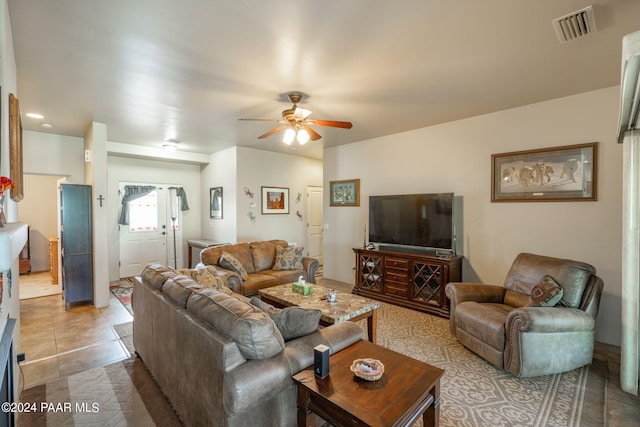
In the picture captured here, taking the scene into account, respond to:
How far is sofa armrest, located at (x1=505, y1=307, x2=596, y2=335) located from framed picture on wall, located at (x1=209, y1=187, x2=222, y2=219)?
545 centimetres

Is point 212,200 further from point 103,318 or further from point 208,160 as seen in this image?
point 103,318

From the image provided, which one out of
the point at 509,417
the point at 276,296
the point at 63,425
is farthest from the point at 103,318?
the point at 509,417

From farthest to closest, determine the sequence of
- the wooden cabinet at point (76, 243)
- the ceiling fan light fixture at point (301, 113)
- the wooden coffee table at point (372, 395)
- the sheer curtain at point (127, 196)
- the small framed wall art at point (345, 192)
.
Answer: the sheer curtain at point (127, 196)
the small framed wall art at point (345, 192)
the wooden cabinet at point (76, 243)
the ceiling fan light fixture at point (301, 113)
the wooden coffee table at point (372, 395)

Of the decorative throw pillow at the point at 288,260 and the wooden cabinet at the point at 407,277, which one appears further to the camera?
the decorative throw pillow at the point at 288,260

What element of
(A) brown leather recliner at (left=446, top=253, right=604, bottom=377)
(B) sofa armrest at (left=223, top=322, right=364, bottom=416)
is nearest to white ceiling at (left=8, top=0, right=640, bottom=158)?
(A) brown leather recliner at (left=446, top=253, right=604, bottom=377)

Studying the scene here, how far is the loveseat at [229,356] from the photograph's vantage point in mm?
1507

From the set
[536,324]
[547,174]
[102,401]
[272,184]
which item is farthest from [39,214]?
[547,174]

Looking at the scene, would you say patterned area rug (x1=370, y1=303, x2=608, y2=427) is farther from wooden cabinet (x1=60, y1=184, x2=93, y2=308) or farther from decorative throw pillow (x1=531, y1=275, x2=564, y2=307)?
wooden cabinet (x1=60, y1=184, x2=93, y2=308)

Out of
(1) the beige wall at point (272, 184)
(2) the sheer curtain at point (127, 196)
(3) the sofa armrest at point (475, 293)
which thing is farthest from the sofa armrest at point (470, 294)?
(2) the sheer curtain at point (127, 196)

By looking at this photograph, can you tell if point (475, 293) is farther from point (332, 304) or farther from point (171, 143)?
point (171, 143)

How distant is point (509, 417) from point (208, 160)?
6.56 meters

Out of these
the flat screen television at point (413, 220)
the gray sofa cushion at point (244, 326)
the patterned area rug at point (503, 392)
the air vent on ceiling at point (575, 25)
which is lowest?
the patterned area rug at point (503, 392)

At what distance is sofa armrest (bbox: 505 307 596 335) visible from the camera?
245 centimetres

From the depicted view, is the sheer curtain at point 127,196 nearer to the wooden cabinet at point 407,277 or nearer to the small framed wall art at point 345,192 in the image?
the small framed wall art at point 345,192
